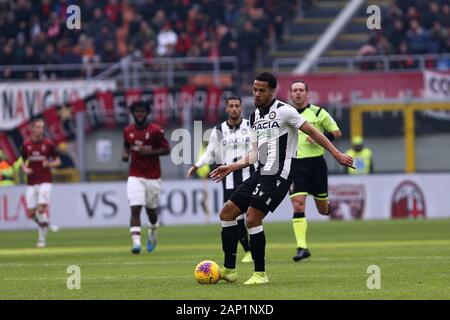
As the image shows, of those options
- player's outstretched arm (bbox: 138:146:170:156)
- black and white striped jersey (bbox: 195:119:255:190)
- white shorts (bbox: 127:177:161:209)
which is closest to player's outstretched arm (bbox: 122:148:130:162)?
player's outstretched arm (bbox: 138:146:170:156)

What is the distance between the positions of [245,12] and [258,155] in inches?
1098

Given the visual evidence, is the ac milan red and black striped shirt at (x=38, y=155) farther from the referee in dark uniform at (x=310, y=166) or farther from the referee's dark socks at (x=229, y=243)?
the referee's dark socks at (x=229, y=243)

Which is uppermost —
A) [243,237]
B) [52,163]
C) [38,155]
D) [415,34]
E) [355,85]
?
[415,34]

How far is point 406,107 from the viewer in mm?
35562

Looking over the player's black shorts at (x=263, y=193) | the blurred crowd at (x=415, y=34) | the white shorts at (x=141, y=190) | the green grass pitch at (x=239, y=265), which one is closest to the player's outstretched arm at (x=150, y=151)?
the white shorts at (x=141, y=190)

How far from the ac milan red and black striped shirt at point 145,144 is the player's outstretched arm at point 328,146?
26.8 feet

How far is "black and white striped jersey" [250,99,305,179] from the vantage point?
1400 cm

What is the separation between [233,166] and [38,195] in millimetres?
13638

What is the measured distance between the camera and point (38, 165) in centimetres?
2680

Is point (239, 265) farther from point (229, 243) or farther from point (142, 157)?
point (142, 157)

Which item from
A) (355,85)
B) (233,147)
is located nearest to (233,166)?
(233,147)

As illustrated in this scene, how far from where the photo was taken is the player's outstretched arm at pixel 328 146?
538 inches

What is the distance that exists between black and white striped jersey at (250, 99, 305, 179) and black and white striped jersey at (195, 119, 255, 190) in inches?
195
